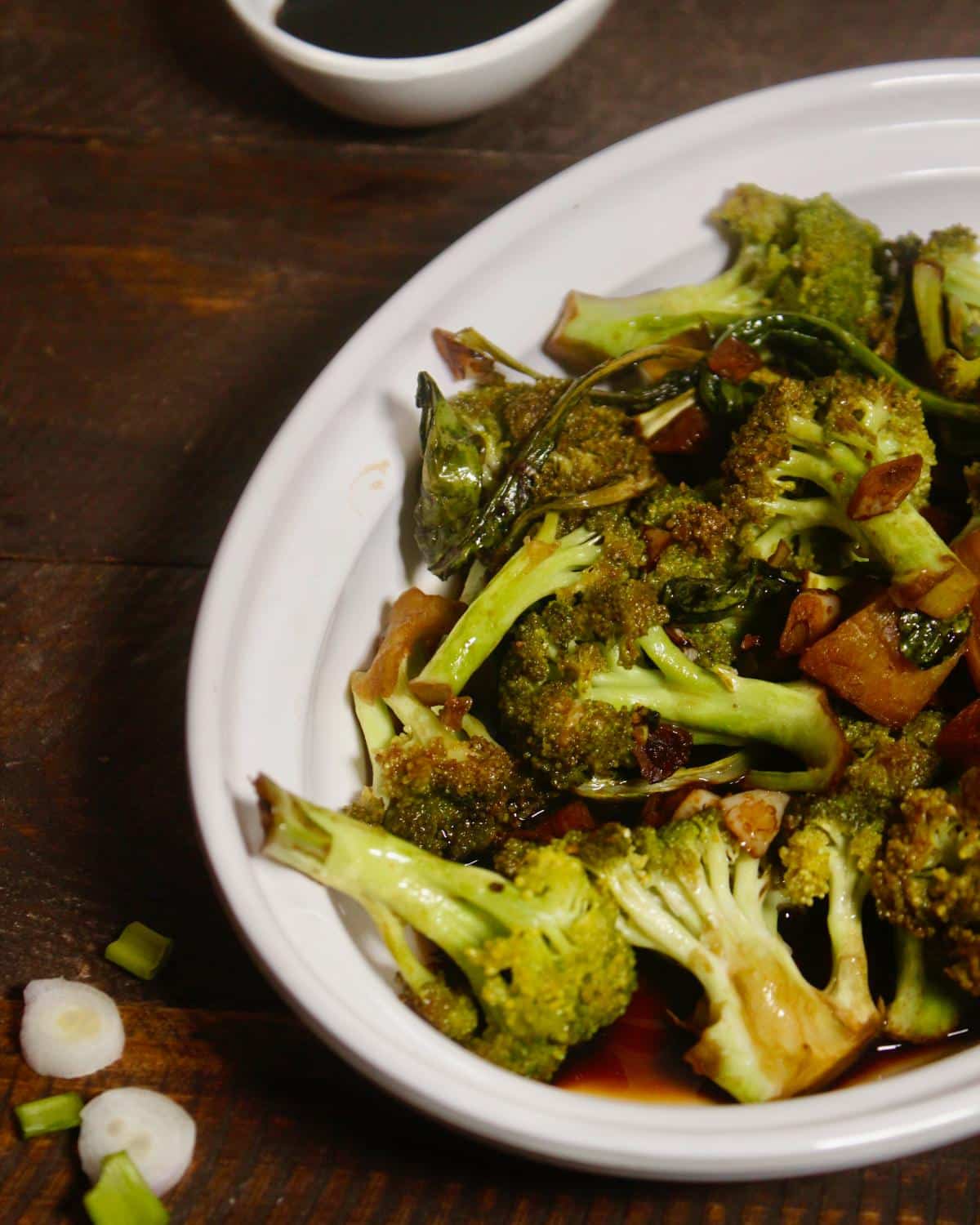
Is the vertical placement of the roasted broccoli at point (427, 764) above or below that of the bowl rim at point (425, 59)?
below

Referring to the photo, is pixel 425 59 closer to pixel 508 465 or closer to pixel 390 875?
pixel 508 465

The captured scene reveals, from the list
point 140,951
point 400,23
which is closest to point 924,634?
point 140,951

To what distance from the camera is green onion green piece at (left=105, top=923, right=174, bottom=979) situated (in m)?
1.97

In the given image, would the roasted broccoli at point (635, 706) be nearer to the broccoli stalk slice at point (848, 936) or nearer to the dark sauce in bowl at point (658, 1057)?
the broccoli stalk slice at point (848, 936)

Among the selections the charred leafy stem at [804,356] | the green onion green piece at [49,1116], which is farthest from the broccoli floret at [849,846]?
the green onion green piece at [49,1116]

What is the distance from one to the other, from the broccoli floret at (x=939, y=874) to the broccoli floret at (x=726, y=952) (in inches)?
6.0

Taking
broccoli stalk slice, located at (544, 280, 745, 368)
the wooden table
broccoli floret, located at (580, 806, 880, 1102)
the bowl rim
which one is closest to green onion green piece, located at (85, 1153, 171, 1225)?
the wooden table

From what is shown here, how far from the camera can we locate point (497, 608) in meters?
1.81

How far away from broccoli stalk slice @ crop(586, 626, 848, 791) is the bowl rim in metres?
1.42

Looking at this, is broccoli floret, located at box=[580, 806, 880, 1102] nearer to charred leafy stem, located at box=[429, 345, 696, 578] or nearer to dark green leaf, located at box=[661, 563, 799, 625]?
dark green leaf, located at box=[661, 563, 799, 625]

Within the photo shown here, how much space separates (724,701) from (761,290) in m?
0.79

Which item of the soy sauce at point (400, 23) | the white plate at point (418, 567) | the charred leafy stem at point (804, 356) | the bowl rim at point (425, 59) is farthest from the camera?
the soy sauce at point (400, 23)

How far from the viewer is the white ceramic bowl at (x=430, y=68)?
255cm

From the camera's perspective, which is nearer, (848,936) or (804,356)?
(848,936)
